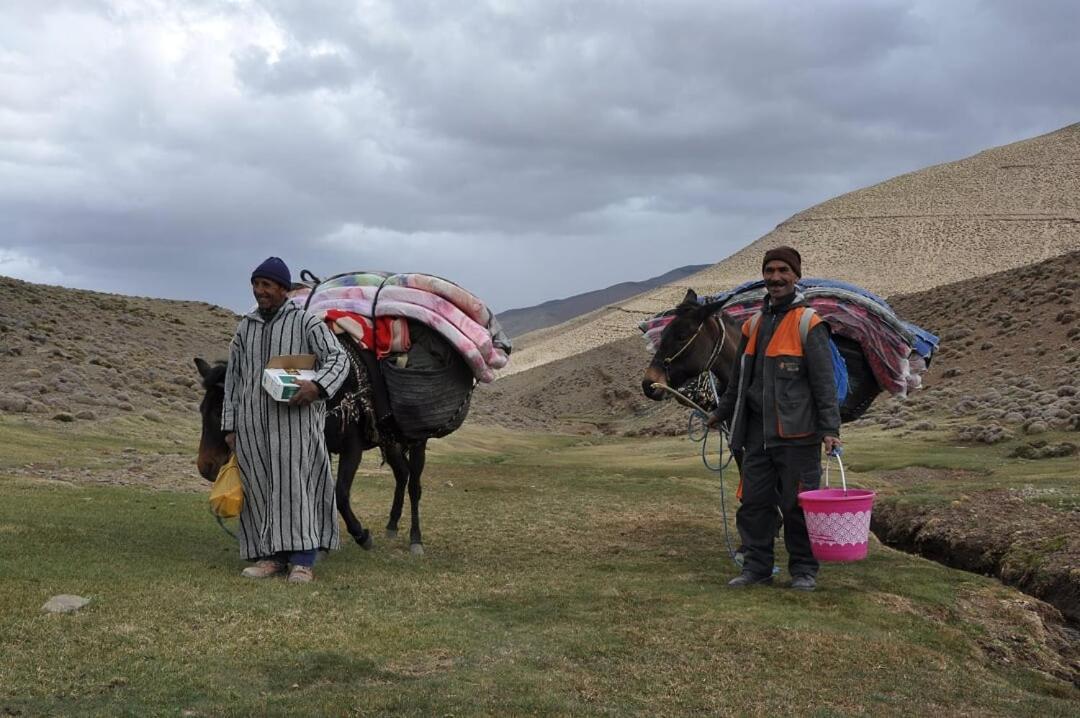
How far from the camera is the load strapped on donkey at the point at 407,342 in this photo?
363 inches

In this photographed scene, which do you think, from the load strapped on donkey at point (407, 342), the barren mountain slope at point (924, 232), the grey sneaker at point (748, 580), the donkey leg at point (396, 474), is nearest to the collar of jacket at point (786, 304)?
the grey sneaker at point (748, 580)

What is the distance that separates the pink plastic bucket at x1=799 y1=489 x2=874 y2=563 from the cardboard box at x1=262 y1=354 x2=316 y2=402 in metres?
3.84

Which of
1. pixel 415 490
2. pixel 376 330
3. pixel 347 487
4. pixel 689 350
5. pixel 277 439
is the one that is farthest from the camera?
pixel 415 490

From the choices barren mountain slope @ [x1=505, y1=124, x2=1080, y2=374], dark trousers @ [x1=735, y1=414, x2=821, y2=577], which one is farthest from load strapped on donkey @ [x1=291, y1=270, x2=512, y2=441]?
barren mountain slope @ [x1=505, y1=124, x2=1080, y2=374]

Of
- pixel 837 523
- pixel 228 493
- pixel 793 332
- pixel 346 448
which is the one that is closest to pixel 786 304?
pixel 793 332

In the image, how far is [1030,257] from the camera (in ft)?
272

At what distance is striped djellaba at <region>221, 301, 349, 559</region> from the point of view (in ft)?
24.9

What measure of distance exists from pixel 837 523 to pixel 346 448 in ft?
13.7

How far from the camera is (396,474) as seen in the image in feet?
33.3

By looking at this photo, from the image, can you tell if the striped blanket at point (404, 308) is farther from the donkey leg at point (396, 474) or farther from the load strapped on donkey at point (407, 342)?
the donkey leg at point (396, 474)

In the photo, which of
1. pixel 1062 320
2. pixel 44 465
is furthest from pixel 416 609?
pixel 1062 320

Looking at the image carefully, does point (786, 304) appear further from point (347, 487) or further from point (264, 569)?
point (264, 569)

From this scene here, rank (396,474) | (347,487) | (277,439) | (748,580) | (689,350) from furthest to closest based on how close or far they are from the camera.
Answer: (396,474) → (689,350) → (347,487) → (748,580) → (277,439)

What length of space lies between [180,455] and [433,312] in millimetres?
9286
